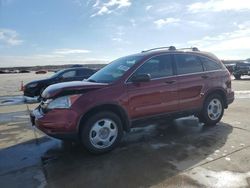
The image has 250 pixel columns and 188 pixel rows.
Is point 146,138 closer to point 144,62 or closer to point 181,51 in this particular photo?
point 144,62

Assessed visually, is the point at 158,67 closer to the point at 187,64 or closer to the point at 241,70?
the point at 187,64

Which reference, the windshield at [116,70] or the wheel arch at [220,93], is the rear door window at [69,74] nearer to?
the windshield at [116,70]

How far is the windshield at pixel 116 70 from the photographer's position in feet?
17.4

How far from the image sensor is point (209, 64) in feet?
21.9

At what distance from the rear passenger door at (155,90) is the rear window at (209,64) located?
3.46 ft

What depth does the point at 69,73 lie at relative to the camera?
14164 millimetres

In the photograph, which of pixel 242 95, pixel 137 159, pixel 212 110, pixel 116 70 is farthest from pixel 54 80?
pixel 137 159

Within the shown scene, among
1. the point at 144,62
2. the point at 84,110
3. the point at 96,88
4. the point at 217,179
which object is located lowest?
the point at 217,179

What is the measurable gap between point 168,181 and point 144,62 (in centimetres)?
246

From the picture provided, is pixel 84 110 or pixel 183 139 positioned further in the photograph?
pixel 183 139

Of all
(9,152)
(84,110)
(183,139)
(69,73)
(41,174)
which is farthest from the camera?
(69,73)

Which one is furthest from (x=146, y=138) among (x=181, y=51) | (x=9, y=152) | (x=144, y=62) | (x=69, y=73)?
(x=69, y=73)

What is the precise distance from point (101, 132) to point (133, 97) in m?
0.87

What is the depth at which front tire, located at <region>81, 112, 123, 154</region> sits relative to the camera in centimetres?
475
